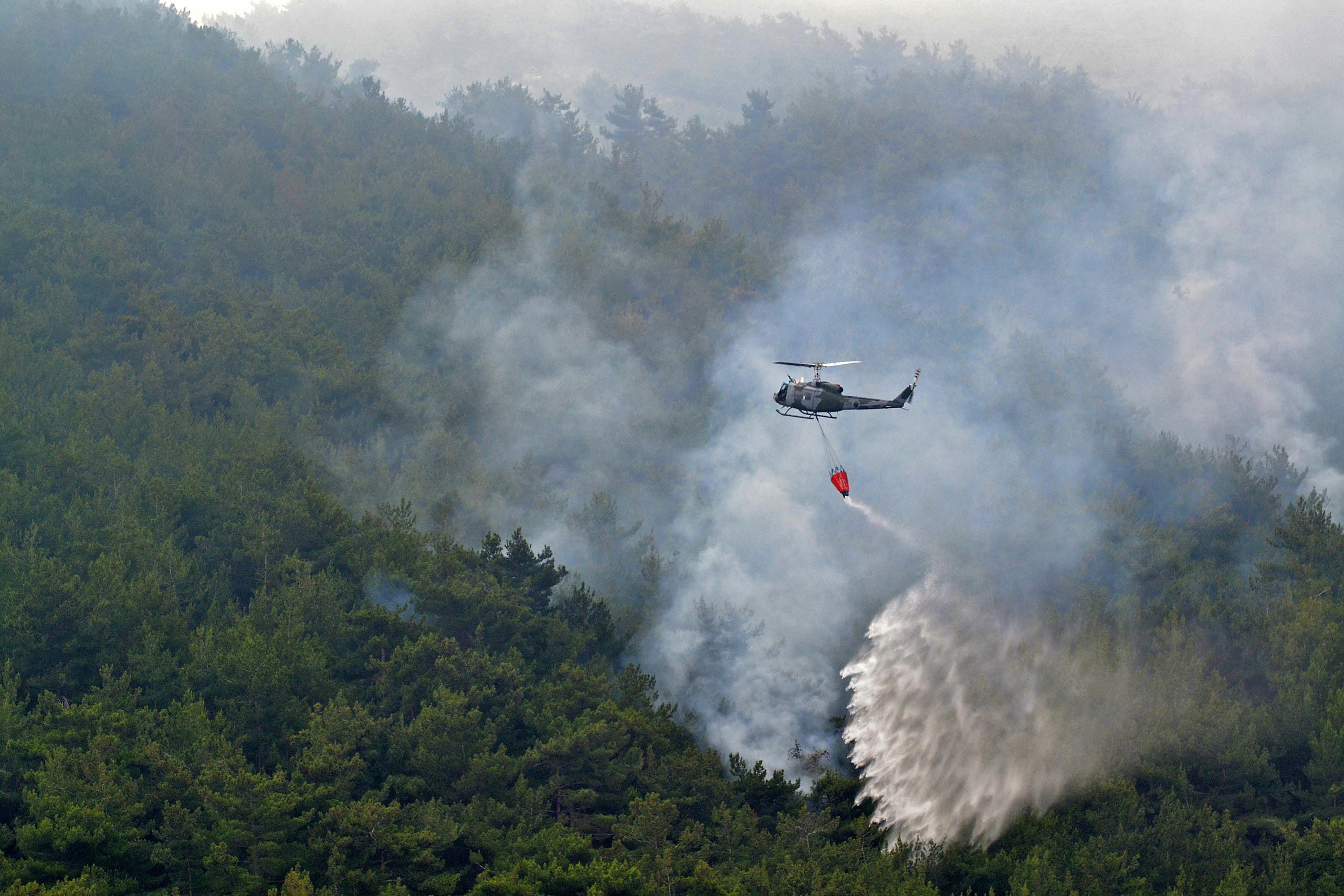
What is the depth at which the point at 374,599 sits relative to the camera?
53250 mm

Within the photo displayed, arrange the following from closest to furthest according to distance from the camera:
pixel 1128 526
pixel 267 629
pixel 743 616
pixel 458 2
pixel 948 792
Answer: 1. pixel 267 629
2. pixel 948 792
3. pixel 743 616
4. pixel 1128 526
5. pixel 458 2

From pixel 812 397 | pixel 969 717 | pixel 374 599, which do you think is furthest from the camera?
pixel 969 717

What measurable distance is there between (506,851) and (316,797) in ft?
18.7

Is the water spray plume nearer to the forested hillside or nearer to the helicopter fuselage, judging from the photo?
the forested hillside

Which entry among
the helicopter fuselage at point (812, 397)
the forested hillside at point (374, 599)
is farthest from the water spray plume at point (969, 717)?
the helicopter fuselage at point (812, 397)

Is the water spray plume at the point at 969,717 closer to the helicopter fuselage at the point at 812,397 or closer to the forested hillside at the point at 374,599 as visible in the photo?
the forested hillside at the point at 374,599

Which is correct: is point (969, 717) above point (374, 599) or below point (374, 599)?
below

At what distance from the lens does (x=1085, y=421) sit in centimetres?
7588

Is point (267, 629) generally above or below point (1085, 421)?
below

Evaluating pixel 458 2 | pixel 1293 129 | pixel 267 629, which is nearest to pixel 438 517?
pixel 267 629

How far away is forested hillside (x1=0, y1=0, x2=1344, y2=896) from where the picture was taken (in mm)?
A: 39562

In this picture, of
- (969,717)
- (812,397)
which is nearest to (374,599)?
(812,397)

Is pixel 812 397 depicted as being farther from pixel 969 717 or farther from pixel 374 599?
pixel 969 717

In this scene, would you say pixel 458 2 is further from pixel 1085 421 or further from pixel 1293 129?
pixel 1085 421
